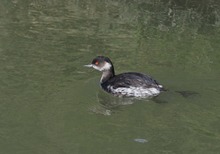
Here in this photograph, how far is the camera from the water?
1064 cm

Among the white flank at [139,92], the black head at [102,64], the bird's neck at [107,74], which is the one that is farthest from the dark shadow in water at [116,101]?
the black head at [102,64]

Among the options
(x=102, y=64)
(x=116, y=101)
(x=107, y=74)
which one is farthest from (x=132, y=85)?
(x=102, y=64)

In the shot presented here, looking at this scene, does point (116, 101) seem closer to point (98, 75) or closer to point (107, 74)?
point (107, 74)

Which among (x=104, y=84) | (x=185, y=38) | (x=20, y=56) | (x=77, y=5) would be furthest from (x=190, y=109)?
(x=77, y=5)

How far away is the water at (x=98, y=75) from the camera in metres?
10.6

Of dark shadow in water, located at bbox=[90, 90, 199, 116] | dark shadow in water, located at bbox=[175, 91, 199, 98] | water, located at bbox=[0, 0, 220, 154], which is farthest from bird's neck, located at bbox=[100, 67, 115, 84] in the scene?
dark shadow in water, located at bbox=[175, 91, 199, 98]

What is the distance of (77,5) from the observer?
71.8 feet

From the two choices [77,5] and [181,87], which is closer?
[181,87]

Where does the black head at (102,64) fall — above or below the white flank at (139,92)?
above

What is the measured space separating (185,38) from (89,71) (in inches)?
176

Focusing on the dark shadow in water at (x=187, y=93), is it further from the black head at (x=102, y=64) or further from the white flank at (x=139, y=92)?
the black head at (x=102, y=64)

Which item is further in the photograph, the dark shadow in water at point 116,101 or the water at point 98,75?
the dark shadow in water at point 116,101

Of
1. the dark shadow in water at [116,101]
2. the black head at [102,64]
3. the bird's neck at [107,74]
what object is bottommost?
the dark shadow in water at [116,101]

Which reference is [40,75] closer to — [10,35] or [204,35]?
[10,35]
